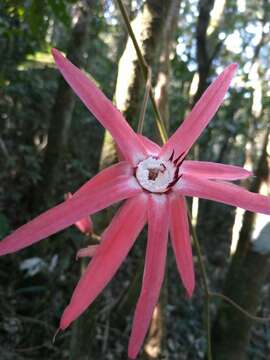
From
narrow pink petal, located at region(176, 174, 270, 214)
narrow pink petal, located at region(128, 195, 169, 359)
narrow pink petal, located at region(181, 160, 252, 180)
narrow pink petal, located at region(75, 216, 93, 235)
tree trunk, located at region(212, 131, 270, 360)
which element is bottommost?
tree trunk, located at region(212, 131, 270, 360)

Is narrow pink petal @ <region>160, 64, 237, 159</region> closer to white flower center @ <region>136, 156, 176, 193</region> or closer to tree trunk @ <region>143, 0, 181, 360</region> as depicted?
white flower center @ <region>136, 156, 176, 193</region>

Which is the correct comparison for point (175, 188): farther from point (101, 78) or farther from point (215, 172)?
point (101, 78)

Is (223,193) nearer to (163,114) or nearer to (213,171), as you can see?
(213,171)

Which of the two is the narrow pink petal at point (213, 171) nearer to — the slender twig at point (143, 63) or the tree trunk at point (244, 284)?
the slender twig at point (143, 63)

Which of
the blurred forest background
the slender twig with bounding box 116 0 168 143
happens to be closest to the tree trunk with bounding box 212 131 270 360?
the blurred forest background

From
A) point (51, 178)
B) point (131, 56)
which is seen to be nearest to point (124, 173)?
point (131, 56)

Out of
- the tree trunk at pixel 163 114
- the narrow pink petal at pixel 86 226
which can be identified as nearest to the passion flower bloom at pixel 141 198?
the narrow pink petal at pixel 86 226
